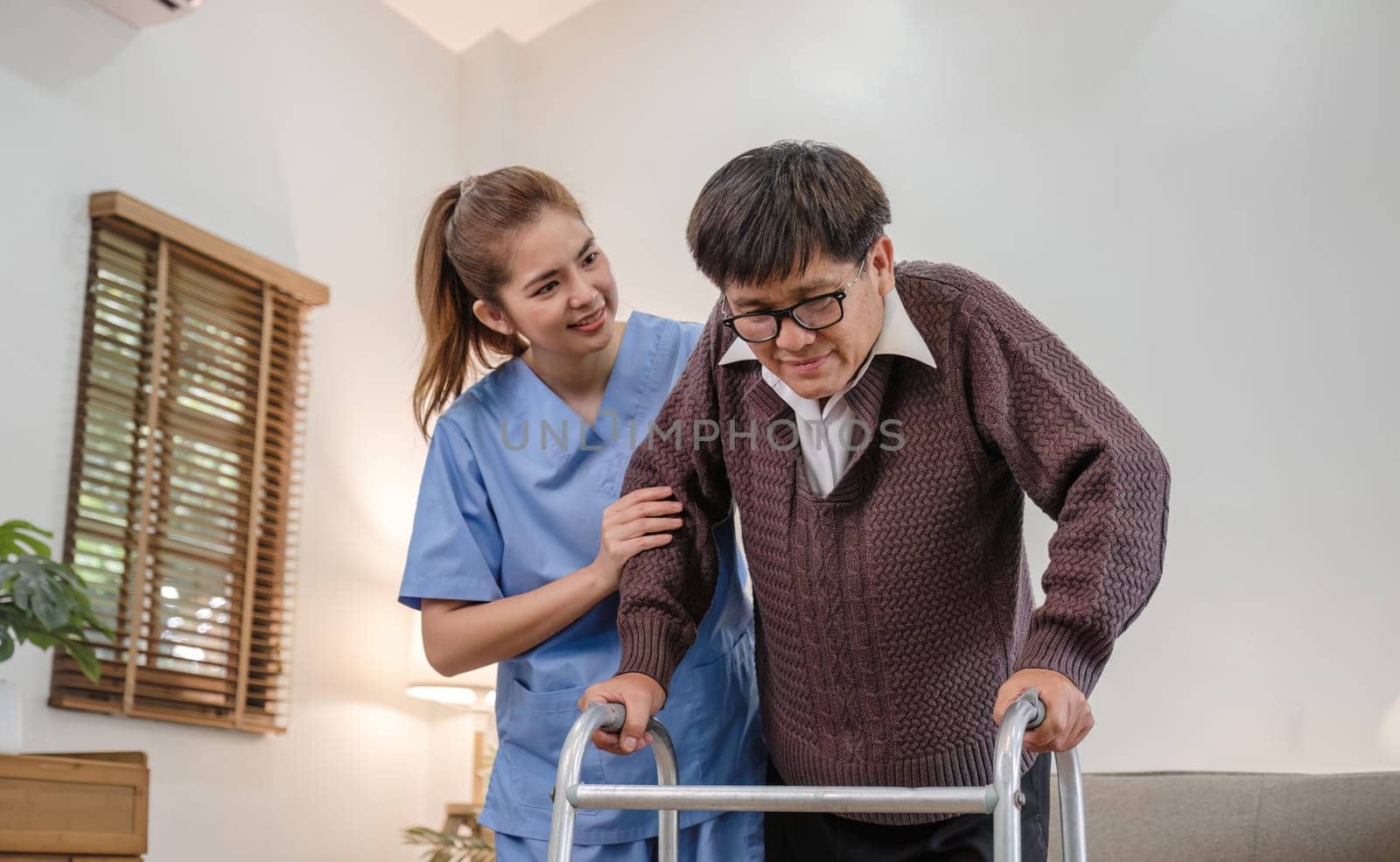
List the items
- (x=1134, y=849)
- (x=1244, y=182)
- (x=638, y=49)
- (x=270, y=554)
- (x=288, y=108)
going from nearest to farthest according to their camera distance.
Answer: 1. (x=1134, y=849)
2. (x=1244, y=182)
3. (x=270, y=554)
4. (x=288, y=108)
5. (x=638, y=49)

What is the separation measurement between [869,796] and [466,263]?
0.95m

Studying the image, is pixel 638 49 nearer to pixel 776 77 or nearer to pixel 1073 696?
pixel 776 77

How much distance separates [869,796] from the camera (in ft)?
3.49

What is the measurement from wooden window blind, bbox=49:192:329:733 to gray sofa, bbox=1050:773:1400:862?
2.17m

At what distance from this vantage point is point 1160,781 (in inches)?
110

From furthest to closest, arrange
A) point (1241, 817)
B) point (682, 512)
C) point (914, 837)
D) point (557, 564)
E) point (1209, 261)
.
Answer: point (1209, 261) < point (1241, 817) < point (557, 564) < point (682, 512) < point (914, 837)

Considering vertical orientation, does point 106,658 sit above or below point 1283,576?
below

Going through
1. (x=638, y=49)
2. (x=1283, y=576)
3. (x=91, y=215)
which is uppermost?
(x=638, y=49)

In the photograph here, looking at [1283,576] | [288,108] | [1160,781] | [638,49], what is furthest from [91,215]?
[1283,576]

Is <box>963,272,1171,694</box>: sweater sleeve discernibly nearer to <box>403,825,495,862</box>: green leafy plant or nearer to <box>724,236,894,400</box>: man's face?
<box>724,236,894,400</box>: man's face

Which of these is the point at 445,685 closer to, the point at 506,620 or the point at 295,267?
the point at 295,267

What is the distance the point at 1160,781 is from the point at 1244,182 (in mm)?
1599

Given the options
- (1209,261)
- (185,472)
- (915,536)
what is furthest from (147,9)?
(915,536)

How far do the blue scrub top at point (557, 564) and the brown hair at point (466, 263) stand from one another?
0.10 meters
